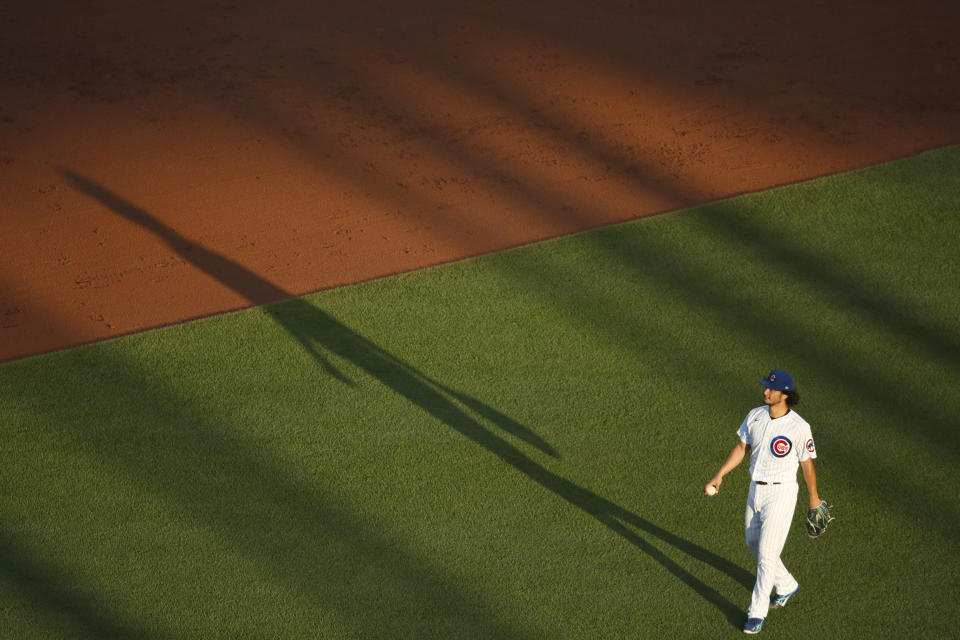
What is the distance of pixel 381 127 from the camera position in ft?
38.7

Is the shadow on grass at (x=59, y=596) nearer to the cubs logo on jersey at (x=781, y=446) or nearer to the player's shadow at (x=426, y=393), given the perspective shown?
the player's shadow at (x=426, y=393)

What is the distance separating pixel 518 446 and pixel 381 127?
507 centimetres

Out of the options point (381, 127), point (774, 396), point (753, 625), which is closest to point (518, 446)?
point (753, 625)

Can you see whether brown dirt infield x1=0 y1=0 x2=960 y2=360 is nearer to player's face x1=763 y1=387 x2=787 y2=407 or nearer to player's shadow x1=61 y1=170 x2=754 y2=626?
player's shadow x1=61 y1=170 x2=754 y2=626

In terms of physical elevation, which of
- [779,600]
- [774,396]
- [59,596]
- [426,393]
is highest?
[774,396]

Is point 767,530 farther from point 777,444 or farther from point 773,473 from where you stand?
point 777,444

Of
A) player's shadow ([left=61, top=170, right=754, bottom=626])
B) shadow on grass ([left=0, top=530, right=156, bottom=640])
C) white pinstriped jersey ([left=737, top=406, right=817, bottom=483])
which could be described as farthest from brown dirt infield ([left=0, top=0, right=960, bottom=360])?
white pinstriped jersey ([left=737, top=406, right=817, bottom=483])

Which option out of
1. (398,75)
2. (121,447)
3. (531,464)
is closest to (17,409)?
(121,447)

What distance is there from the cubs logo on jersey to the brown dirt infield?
14.9 ft

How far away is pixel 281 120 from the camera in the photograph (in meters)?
11.9

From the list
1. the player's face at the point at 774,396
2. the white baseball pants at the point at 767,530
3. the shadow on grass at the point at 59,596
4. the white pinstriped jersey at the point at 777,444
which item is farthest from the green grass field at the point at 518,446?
the player's face at the point at 774,396

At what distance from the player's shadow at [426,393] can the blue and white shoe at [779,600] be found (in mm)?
202

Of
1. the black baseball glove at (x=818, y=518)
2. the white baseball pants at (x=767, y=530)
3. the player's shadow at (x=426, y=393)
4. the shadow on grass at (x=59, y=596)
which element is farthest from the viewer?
the player's shadow at (x=426, y=393)

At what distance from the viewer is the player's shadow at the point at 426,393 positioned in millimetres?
6949
